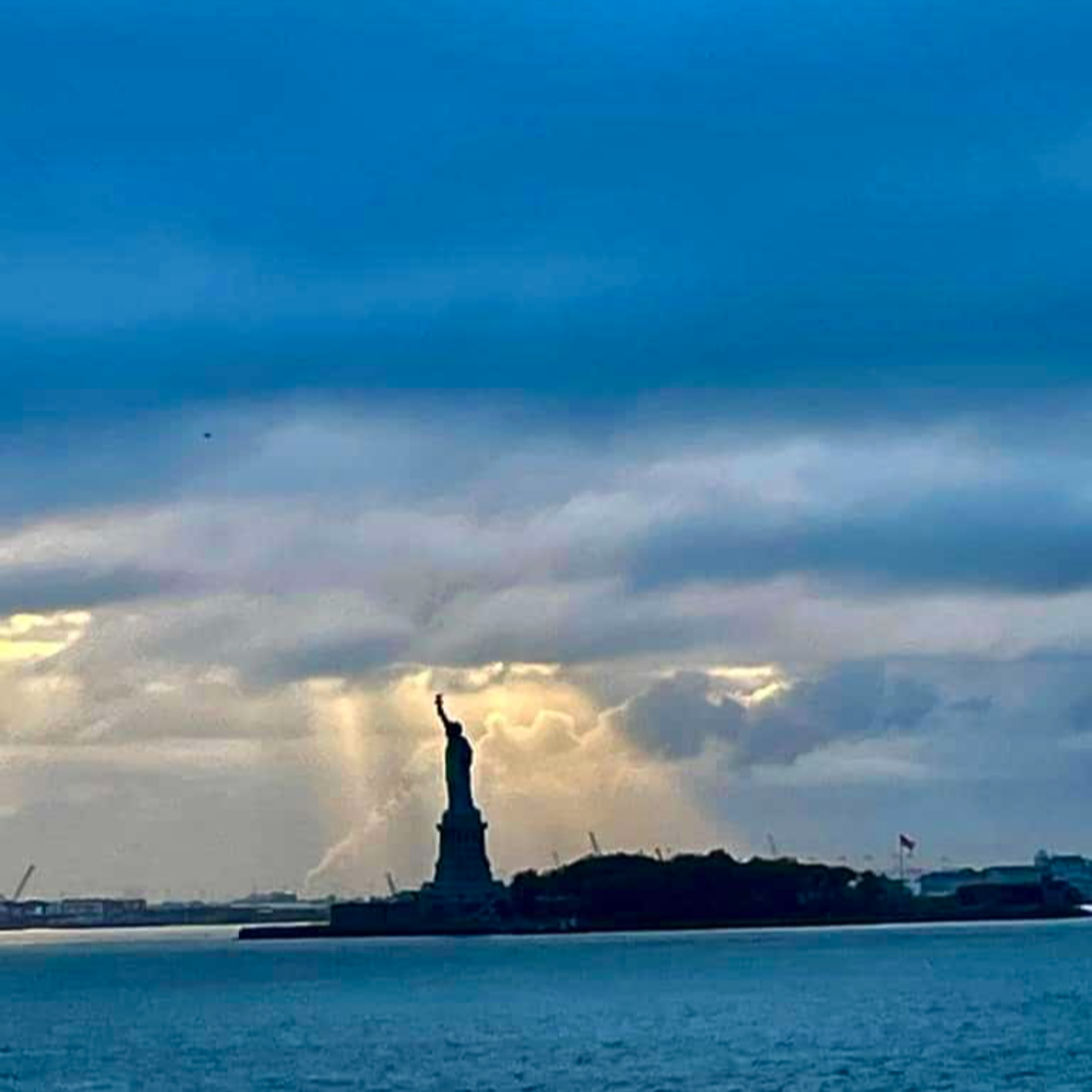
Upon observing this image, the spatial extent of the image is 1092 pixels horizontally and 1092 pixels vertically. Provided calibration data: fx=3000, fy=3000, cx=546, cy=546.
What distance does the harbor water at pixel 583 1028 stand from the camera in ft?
246

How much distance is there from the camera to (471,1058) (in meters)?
82.4

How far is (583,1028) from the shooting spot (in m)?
96.6

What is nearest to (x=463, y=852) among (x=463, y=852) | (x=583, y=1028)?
(x=463, y=852)

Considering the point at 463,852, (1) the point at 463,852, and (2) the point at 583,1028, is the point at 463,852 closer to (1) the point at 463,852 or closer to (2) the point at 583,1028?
(1) the point at 463,852

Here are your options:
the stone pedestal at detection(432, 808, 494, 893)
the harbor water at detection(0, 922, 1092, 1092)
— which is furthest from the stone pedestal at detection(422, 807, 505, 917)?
the harbor water at detection(0, 922, 1092, 1092)

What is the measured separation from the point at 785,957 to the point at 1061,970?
2908cm

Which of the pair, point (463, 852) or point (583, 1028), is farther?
point (463, 852)

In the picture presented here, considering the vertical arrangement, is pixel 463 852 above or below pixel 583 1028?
above

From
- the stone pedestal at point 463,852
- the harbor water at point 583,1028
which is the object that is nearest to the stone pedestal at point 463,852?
the stone pedestal at point 463,852

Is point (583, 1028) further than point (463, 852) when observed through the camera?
No

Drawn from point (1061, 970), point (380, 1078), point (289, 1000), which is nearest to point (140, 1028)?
point (289, 1000)

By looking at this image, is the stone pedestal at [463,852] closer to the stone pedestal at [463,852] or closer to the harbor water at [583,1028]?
the stone pedestal at [463,852]

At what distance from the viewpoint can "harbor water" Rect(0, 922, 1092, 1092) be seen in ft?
246

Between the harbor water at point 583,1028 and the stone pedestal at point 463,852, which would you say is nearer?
the harbor water at point 583,1028
